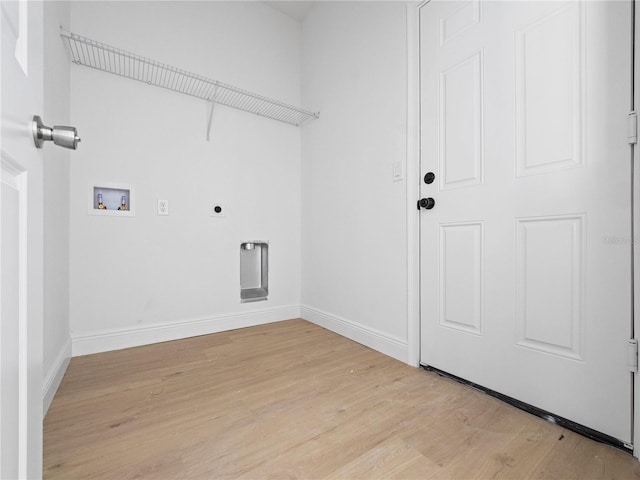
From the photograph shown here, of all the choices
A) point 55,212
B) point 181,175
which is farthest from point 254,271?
point 55,212

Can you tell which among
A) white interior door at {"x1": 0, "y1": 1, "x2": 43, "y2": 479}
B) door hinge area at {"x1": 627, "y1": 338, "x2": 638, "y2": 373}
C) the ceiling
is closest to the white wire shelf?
the ceiling

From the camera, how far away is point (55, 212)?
142cm

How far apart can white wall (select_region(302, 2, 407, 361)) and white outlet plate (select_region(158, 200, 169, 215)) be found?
1.09 metres

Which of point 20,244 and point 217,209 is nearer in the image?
point 20,244

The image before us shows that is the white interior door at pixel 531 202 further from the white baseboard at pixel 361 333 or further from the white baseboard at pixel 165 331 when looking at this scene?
the white baseboard at pixel 165 331

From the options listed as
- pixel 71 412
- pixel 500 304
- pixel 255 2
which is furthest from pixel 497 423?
pixel 255 2

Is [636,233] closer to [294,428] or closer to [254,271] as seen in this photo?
[294,428]

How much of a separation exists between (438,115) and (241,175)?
4.90ft

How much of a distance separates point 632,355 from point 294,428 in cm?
117

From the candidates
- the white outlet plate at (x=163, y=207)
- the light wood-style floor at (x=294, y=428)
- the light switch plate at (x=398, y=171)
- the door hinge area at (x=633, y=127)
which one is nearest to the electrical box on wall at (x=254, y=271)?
the white outlet plate at (x=163, y=207)

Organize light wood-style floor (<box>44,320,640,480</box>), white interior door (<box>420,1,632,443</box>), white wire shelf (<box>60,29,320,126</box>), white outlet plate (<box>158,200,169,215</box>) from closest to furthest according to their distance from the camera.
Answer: light wood-style floor (<box>44,320,640,480</box>)
white interior door (<box>420,1,632,443</box>)
white wire shelf (<box>60,29,320,126</box>)
white outlet plate (<box>158,200,169,215</box>)

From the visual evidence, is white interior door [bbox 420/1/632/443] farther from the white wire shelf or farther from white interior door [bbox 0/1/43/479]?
white interior door [bbox 0/1/43/479]

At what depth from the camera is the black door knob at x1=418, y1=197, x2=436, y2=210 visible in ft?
5.05

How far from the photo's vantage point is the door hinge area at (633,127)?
37.2 inches
